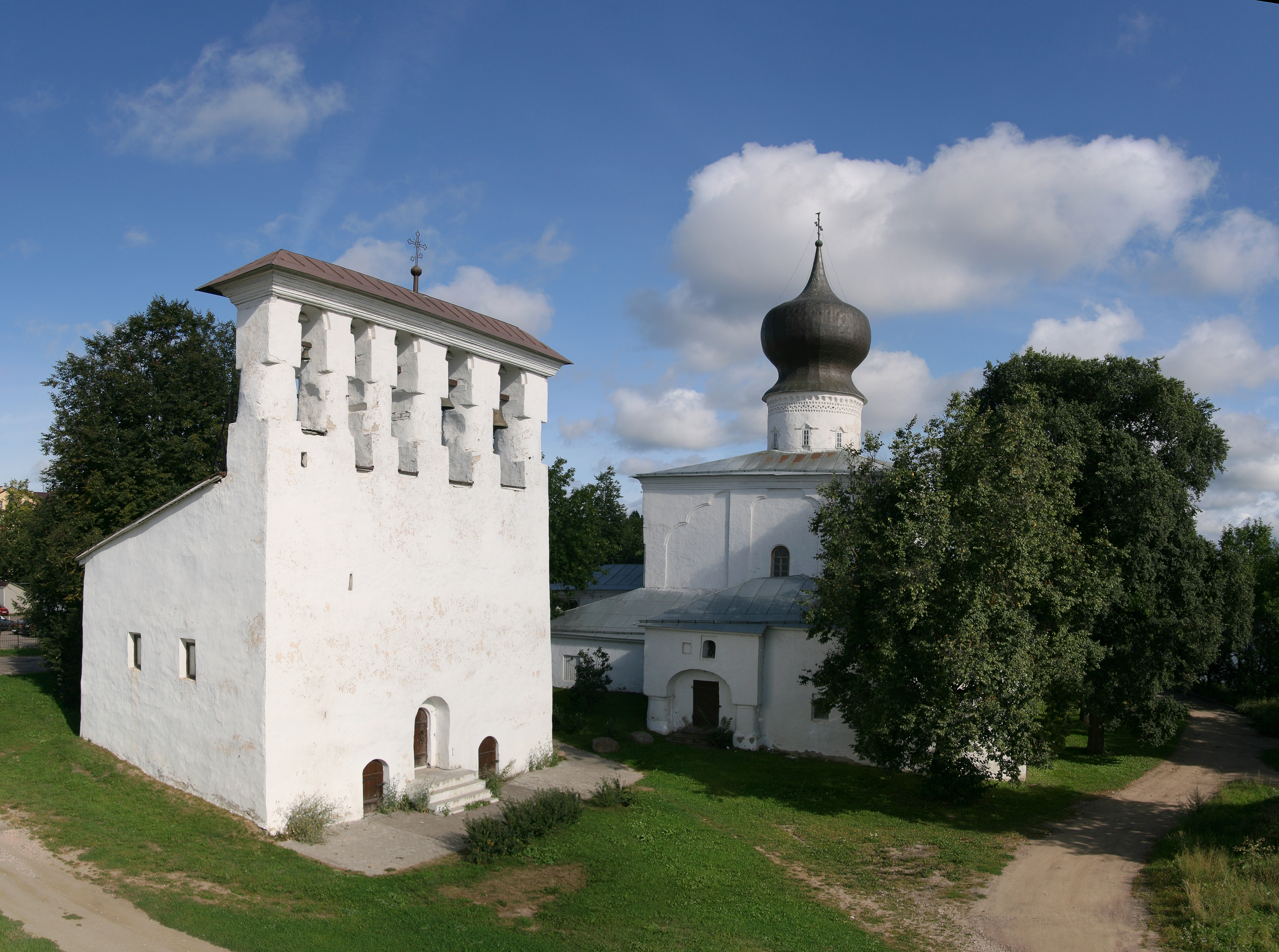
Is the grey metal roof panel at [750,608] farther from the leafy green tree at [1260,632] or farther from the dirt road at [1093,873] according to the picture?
the leafy green tree at [1260,632]

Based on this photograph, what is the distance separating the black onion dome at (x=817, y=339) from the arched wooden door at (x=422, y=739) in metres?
17.2

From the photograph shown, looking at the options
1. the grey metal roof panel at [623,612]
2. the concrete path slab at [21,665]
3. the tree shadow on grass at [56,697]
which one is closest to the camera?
the tree shadow on grass at [56,697]

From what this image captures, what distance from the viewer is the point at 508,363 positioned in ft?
54.1

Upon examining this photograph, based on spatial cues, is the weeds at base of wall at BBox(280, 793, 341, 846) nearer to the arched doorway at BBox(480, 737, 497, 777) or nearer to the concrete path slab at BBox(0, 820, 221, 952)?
the concrete path slab at BBox(0, 820, 221, 952)

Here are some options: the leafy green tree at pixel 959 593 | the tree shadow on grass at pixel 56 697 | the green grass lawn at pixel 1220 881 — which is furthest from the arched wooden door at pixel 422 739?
the green grass lawn at pixel 1220 881

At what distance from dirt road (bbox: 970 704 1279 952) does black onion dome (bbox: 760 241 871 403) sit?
47.0 feet

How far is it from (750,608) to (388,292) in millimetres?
12416

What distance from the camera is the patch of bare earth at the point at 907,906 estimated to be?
994 cm

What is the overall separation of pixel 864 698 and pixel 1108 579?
5.19m

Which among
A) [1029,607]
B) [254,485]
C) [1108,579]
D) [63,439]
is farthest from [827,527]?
[63,439]

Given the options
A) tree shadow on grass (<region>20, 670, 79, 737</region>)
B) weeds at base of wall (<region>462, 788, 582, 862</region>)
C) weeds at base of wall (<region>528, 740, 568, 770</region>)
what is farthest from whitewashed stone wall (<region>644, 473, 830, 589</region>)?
tree shadow on grass (<region>20, 670, 79, 737</region>)

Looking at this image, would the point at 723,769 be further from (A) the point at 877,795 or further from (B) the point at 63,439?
(B) the point at 63,439

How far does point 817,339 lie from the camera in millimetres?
27234

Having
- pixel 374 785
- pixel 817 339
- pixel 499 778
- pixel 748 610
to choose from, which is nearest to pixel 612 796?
pixel 499 778
